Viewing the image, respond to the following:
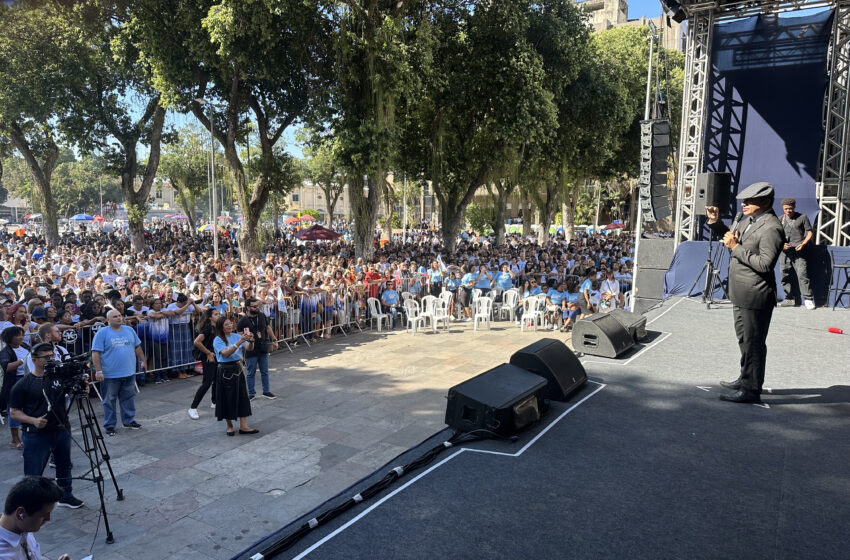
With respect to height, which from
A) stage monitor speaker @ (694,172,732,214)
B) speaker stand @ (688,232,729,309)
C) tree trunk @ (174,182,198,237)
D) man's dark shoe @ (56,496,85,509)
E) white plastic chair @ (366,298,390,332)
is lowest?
man's dark shoe @ (56,496,85,509)

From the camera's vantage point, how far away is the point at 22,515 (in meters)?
2.92

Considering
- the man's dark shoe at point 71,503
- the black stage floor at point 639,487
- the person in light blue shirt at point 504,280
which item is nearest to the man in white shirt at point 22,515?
the black stage floor at point 639,487

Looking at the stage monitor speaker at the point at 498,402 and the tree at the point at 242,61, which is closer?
the stage monitor speaker at the point at 498,402

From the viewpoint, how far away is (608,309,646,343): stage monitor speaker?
761cm

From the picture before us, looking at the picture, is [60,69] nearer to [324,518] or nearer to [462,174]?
[462,174]

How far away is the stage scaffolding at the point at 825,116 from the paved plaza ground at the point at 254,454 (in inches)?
301

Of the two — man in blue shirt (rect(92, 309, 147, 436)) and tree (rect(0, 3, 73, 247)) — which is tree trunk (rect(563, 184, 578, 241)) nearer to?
tree (rect(0, 3, 73, 247))

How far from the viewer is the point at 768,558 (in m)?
3.12

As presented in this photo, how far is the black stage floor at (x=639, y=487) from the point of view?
11.0ft

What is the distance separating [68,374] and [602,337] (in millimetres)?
5758

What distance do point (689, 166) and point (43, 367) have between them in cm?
1433

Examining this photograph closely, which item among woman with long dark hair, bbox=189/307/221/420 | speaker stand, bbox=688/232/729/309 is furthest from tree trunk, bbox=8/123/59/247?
speaker stand, bbox=688/232/729/309

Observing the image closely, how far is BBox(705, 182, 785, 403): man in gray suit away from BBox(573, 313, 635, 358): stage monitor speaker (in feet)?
6.39

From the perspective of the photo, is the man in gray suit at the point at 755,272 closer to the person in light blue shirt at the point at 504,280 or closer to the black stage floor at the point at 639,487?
the black stage floor at the point at 639,487
